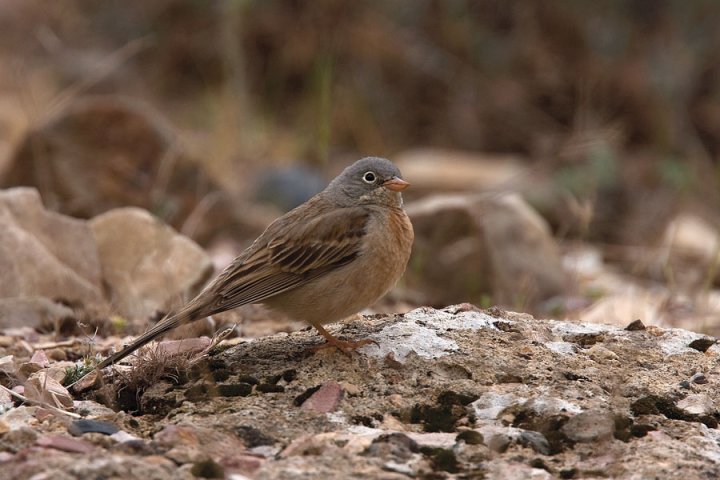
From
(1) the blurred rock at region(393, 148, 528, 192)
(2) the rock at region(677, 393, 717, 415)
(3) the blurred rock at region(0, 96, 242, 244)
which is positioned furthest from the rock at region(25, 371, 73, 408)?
(1) the blurred rock at region(393, 148, 528, 192)

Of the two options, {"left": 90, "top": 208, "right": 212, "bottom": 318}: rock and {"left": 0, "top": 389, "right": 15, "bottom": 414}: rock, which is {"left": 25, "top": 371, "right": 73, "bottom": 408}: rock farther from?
{"left": 90, "top": 208, "right": 212, "bottom": 318}: rock

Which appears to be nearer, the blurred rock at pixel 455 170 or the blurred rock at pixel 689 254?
the blurred rock at pixel 689 254

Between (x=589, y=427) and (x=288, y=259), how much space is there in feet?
5.72

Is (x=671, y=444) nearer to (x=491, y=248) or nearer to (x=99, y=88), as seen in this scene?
(x=491, y=248)

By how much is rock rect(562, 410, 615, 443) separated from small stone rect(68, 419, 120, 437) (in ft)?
5.44

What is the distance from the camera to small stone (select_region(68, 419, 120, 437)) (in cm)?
390

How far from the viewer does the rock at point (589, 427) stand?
159 inches

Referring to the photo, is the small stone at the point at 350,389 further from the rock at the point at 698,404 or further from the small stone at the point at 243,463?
the rock at the point at 698,404

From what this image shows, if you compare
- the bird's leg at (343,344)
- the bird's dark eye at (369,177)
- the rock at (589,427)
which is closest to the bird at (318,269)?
the bird's leg at (343,344)

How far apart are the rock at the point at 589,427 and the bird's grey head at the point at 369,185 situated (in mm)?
1964

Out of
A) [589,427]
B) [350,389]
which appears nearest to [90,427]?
[350,389]

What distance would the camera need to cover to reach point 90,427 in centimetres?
393

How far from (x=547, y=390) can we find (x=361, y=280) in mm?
1108

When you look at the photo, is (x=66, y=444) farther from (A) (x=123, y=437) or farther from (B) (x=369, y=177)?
(B) (x=369, y=177)
